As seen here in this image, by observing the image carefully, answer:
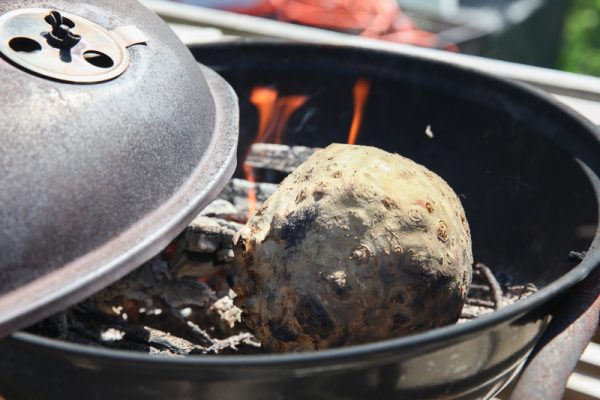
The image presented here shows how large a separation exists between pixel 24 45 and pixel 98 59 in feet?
0.46

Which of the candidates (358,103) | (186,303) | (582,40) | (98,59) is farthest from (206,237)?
(582,40)

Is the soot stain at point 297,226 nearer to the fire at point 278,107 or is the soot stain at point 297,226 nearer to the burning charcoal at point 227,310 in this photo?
the burning charcoal at point 227,310

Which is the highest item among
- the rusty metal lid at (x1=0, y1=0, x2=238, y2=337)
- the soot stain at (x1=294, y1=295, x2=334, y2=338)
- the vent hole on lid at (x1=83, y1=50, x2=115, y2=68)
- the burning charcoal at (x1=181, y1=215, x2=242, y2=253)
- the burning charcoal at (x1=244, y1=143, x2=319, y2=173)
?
the vent hole on lid at (x1=83, y1=50, x2=115, y2=68)

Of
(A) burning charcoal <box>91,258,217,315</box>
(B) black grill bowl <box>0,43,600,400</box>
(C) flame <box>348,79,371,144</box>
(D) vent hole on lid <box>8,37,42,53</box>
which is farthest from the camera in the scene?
(C) flame <box>348,79,371,144</box>

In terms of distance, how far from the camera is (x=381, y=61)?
255 centimetres

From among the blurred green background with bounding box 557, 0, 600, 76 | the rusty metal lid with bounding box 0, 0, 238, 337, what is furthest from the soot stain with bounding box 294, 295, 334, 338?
the blurred green background with bounding box 557, 0, 600, 76

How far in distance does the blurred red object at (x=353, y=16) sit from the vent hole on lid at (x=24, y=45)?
4.11 metres

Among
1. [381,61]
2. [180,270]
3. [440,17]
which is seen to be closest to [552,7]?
[440,17]

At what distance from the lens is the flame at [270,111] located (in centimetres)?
262

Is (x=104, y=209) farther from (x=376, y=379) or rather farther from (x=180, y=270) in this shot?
(x=180, y=270)

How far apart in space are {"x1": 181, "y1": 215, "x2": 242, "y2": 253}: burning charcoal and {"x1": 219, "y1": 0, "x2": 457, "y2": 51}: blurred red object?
3595 mm

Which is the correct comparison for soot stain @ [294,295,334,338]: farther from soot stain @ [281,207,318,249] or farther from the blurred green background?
the blurred green background

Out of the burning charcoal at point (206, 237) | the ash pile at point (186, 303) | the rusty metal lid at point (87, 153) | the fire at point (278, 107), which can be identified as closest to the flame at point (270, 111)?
the fire at point (278, 107)

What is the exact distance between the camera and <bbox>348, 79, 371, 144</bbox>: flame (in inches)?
102
